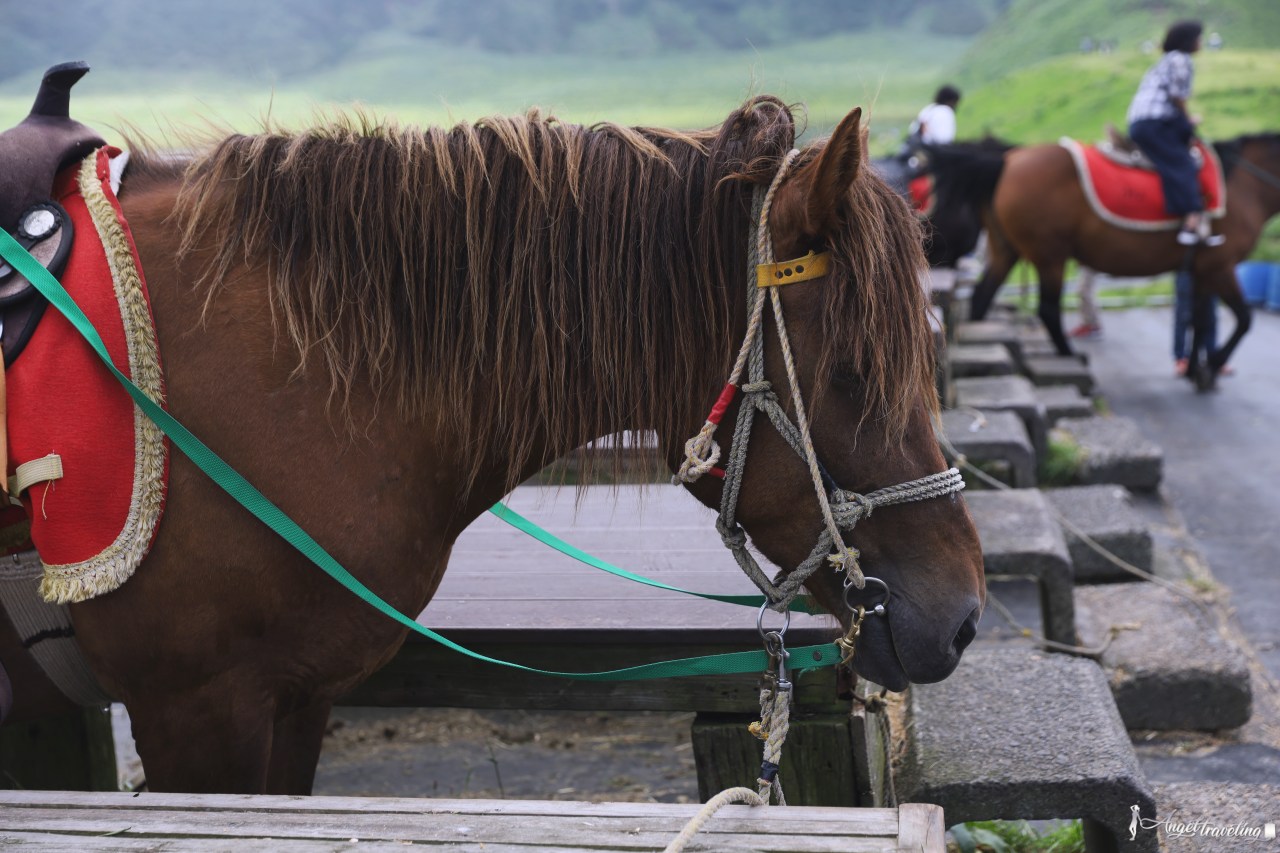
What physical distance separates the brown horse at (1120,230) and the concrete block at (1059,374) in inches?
22.0

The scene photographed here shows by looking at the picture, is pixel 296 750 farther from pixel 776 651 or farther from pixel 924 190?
pixel 924 190

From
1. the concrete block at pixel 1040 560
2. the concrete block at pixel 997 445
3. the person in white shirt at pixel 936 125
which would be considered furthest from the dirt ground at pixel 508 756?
the person in white shirt at pixel 936 125

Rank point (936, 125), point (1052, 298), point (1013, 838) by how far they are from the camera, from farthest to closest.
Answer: point (936, 125) → point (1052, 298) → point (1013, 838)

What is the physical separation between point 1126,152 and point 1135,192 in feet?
1.40

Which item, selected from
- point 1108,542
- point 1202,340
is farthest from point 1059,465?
point 1202,340

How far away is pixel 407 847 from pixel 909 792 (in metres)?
1.38

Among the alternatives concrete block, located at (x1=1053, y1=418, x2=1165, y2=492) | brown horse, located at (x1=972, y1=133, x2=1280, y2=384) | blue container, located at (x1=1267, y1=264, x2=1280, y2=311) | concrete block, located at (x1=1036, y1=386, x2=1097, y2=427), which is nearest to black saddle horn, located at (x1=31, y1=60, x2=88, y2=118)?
concrete block, located at (x1=1053, y1=418, x2=1165, y2=492)

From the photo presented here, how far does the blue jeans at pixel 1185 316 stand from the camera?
8836 mm

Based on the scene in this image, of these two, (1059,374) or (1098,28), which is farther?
(1098,28)

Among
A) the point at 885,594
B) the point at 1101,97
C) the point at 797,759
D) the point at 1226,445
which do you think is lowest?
the point at 1226,445

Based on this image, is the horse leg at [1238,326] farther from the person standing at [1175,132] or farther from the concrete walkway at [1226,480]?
the person standing at [1175,132]

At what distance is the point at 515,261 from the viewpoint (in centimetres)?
171

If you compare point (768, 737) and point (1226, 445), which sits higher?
point (768, 737)

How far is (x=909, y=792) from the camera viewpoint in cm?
244
